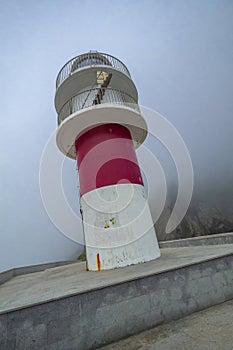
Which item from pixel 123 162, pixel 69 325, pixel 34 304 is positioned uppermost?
pixel 123 162

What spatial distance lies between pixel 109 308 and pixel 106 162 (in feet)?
15.6

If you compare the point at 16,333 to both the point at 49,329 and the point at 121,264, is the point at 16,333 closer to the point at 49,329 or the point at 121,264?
the point at 49,329

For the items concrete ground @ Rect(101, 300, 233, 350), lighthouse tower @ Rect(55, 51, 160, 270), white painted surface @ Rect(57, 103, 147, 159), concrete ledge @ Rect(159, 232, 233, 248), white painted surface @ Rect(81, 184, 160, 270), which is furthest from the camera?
concrete ledge @ Rect(159, 232, 233, 248)

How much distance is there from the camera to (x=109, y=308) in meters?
3.20

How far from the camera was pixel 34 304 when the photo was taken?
9.67 feet

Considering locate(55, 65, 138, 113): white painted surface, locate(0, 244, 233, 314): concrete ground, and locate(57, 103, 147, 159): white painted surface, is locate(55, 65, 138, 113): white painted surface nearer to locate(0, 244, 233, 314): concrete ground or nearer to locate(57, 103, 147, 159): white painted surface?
locate(57, 103, 147, 159): white painted surface

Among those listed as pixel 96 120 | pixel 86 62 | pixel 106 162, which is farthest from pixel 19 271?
pixel 86 62

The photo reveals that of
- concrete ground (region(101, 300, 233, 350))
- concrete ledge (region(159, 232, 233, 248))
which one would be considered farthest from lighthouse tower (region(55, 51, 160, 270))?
concrete ledge (region(159, 232, 233, 248))

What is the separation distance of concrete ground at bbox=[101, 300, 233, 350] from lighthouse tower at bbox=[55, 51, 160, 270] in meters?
2.72

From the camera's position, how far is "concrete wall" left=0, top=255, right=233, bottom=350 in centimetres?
283

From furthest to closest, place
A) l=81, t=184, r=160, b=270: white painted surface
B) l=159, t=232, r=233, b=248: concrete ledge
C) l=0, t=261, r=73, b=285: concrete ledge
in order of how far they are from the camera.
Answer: l=159, t=232, r=233, b=248: concrete ledge, l=0, t=261, r=73, b=285: concrete ledge, l=81, t=184, r=160, b=270: white painted surface

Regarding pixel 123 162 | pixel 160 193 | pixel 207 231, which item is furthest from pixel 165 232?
pixel 123 162

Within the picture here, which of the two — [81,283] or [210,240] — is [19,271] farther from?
[210,240]

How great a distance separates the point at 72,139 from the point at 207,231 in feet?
88.2
